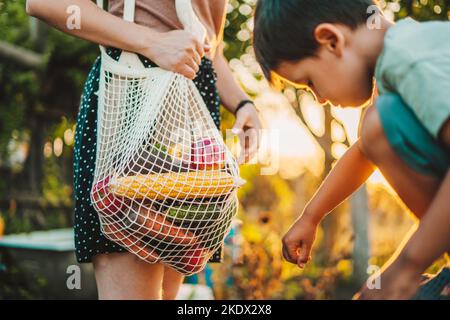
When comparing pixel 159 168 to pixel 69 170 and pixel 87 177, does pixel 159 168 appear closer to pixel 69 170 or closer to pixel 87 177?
pixel 87 177

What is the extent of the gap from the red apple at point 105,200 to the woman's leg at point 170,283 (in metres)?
0.48

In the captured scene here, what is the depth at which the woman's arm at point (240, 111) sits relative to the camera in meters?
1.98

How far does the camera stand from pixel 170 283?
1.93 metres

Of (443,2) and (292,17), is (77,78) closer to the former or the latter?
(443,2)

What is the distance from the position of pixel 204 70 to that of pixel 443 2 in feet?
4.94

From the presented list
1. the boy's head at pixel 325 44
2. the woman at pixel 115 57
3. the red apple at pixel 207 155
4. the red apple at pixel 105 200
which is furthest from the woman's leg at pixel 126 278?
the boy's head at pixel 325 44

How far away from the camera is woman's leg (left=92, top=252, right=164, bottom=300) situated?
5.33 feet

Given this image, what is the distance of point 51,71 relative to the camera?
682 centimetres

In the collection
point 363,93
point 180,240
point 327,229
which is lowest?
point 327,229

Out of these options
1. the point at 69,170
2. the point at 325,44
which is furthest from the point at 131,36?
the point at 69,170

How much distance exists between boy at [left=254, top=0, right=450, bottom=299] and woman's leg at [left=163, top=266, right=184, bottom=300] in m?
0.57

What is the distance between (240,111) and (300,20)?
2.03ft

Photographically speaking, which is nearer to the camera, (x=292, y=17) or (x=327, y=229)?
(x=292, y=17)
